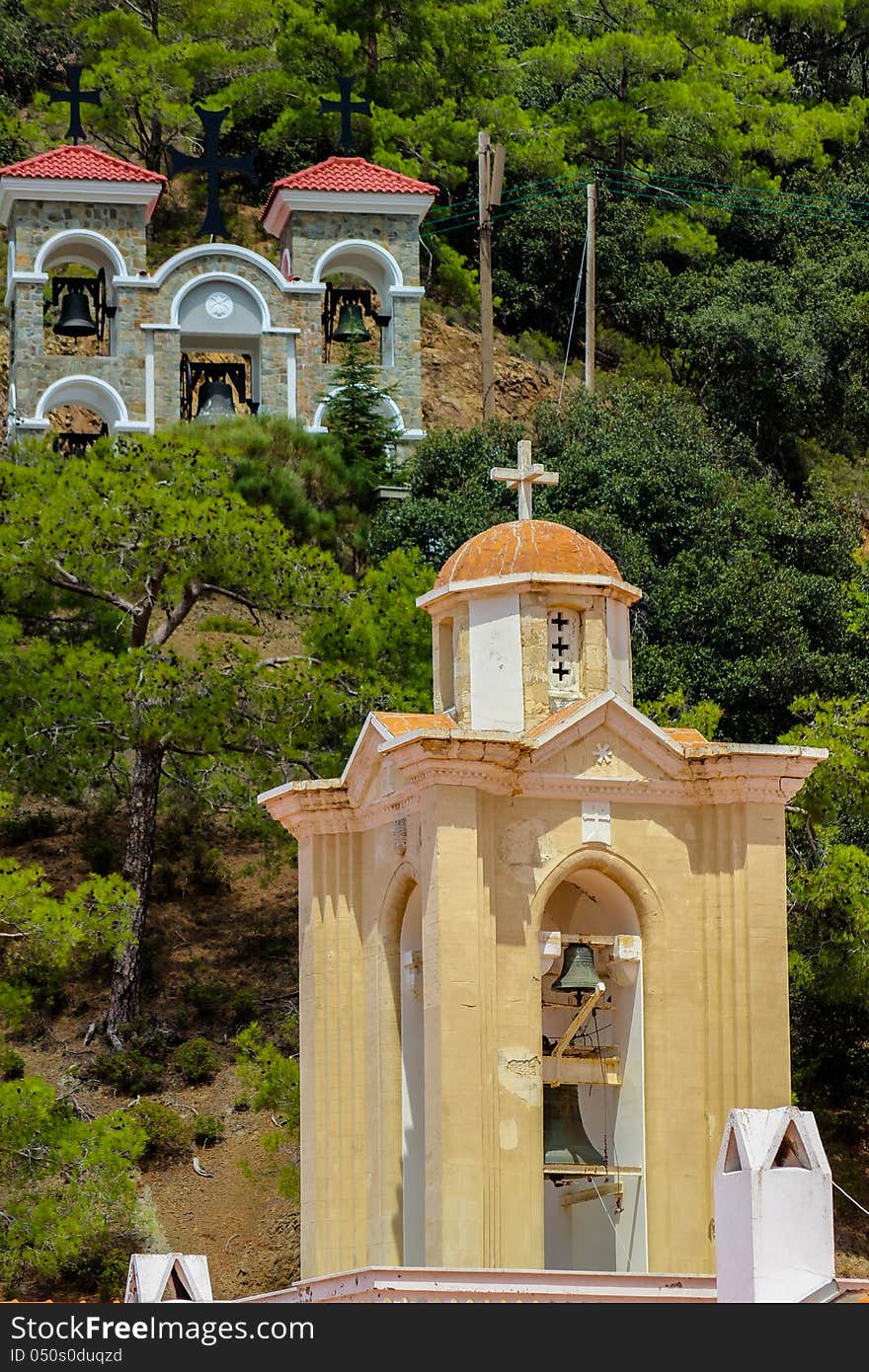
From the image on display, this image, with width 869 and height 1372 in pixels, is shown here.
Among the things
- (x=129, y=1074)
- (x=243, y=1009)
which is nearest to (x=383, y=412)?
(x=243, y=1009)

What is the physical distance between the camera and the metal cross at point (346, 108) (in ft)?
190

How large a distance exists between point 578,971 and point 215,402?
3141 centimetres

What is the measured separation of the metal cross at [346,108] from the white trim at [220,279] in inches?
212

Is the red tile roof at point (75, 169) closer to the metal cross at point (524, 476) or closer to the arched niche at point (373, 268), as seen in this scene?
the arched niche at point (373, 268)

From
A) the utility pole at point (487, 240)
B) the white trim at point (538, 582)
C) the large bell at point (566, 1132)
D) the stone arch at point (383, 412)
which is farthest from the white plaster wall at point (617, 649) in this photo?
the utility pole at point (487, 240)

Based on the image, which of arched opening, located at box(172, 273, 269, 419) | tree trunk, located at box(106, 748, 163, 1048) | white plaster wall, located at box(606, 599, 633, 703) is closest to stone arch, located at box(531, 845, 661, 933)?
white plaster wall, located at box(606, 599, 633, 703)

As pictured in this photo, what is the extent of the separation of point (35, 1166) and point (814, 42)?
46.6 meters

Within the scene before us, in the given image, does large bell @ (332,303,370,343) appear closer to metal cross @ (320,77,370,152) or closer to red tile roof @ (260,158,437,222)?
red tile roof @ (260,158,437,222)

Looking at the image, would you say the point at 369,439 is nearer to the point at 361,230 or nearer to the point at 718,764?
the point at 361,230

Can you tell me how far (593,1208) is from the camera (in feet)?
73.0

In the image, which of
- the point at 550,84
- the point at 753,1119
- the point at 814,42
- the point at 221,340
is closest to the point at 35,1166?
the point at 753,1119

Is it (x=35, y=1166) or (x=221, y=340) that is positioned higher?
(x=221, y=340)

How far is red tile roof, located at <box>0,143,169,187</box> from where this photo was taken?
5369cm

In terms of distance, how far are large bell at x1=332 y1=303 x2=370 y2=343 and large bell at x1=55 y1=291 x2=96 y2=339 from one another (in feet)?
14.9
